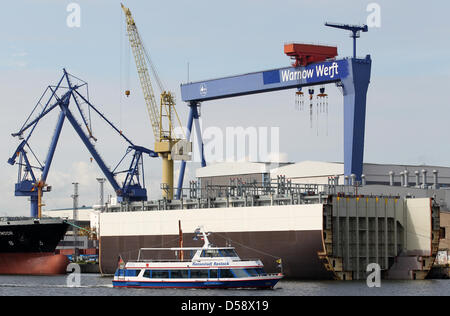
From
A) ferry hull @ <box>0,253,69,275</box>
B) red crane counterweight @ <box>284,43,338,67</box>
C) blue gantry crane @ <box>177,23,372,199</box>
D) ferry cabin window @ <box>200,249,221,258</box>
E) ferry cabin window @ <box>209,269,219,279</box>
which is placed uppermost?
red crane counterweight @ <box>284,43,338,67</box>

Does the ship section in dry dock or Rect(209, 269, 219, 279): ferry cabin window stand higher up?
the ship section in dry dock

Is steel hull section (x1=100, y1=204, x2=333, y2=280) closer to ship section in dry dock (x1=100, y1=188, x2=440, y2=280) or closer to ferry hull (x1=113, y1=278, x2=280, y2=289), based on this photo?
ship section in dry dock (x1=100, y1=188, x2=440, y2=280)

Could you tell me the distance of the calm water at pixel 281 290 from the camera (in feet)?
220

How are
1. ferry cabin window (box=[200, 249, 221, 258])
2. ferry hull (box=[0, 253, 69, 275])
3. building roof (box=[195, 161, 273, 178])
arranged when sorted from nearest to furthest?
ferry cabin window (box=[200, 249, 221, 258]) → ferry hull (box=[0, 253, 69, 275]) → building roof (box=[195, 161, 273, 178])

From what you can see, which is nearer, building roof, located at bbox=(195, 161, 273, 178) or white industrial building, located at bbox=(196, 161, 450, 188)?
white industrial building, located at bbox=(196, 161, 450, 188)

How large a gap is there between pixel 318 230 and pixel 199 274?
15645mm

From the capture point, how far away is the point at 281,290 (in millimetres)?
69250

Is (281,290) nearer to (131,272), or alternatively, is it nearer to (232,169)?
(131,272)

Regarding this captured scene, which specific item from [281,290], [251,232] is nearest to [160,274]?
[281,290]

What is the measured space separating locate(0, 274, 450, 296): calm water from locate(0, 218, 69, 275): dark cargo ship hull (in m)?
17.3

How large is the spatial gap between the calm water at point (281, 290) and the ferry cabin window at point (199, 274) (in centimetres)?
108

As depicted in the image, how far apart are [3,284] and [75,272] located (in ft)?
98.6

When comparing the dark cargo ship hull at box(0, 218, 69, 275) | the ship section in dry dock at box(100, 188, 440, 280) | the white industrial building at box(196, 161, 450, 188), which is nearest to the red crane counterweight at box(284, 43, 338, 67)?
the white industrial building at box(196, 161, 450, 188)

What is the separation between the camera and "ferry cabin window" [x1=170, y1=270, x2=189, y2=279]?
230 feet
